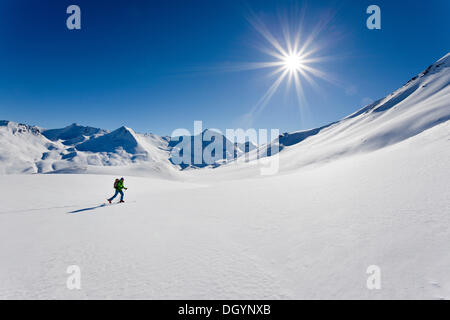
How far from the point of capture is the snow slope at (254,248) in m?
4.08

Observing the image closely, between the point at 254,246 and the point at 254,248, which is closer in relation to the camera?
the point at 254,248

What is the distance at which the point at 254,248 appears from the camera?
5793 millimetres

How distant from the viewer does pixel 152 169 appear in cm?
6525

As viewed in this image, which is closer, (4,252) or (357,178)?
(4,252)

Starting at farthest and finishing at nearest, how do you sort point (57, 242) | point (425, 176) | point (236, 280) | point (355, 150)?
point (355, 150), point (425, 176), point (57, 242), point (236, 280)

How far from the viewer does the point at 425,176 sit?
852cm

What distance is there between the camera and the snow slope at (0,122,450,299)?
408 cm

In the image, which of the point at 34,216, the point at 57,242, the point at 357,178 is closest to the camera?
the point at 57,242

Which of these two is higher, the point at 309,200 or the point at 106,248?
the point at 309,200

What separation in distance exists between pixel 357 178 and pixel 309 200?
14.3ft

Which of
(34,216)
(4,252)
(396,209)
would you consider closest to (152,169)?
(34,216)
